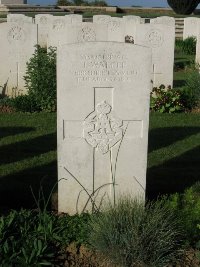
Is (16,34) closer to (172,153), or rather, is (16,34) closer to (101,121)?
(172,153)

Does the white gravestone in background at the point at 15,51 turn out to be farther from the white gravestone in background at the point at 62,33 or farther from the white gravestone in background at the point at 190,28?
the white gravestone in background at the point at 190,28

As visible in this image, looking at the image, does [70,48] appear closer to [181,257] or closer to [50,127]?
[181,257]

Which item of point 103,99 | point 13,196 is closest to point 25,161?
point 13,196

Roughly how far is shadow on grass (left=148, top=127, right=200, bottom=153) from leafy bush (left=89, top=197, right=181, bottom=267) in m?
3.24

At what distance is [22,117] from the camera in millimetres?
9391

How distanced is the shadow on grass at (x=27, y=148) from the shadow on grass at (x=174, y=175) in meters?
1.59

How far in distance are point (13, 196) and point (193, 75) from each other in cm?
578

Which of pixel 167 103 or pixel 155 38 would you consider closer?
pixel 167 103

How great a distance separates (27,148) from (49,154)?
1.41 feet

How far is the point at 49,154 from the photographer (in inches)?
287

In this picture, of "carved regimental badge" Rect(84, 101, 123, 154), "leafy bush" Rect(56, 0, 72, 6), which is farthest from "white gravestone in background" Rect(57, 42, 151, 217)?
"leafy bush" Rect(56, 0, 72, 6)

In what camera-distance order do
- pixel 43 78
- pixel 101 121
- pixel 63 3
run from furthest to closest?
pixel 63 3 < pixel 43 78 < pixel 101 121

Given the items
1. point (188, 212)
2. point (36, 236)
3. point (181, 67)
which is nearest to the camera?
point (36, 236)

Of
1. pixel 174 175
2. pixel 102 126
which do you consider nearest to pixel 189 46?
pixel 174 175
